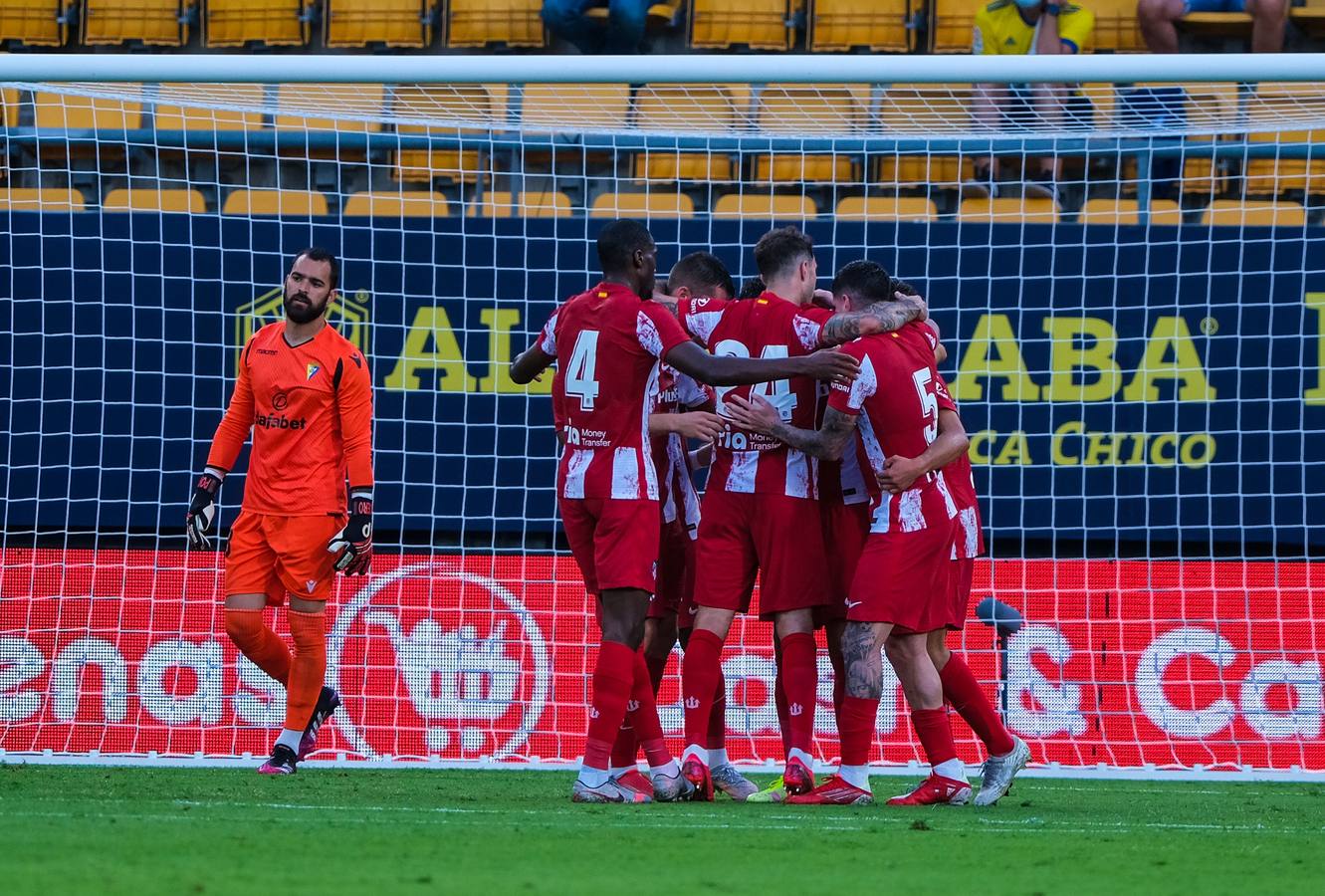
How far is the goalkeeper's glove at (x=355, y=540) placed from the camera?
707 centimetres

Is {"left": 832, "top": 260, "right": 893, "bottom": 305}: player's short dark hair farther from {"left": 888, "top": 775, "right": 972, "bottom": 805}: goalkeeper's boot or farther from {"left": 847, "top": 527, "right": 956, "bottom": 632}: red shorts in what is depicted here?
{"left": 888, "top": 775, "right": 972, "bottom": 805}: goalkeeper's boot

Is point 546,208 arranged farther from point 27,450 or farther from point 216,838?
point 216,838

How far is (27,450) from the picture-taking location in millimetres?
9703

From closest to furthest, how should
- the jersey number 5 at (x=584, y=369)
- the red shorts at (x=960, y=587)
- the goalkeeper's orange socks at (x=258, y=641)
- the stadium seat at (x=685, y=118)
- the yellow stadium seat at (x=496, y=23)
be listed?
1. the jersey number 5 at (x=584, y=369)
2. the red shorts at (x=960, y=587)
3. the goalkeeper's orange socks at (x=258, y=641)
4. the stadium seat at (x=685, y=118)
5. the yellow stadium seat at (x=496, y=23)

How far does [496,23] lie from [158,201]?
353 centimetres

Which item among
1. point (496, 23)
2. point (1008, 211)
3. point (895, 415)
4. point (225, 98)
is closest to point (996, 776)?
point (895, 415)

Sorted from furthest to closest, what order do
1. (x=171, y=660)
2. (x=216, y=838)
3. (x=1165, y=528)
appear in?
(x=1165, y=528)
(x=171, y=660)
(x=216, y=838)

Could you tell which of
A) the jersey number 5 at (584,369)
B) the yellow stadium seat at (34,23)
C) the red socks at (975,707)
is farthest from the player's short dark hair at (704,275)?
the yellow stadium seat at (34,23)

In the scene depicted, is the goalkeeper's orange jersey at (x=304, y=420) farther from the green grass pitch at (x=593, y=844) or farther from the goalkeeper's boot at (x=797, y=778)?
the goalkeeper's boot at (x=797, y=778)

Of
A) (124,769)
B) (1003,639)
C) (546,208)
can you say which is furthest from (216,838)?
(546,208)

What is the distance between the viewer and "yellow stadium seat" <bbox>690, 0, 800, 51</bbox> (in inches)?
498

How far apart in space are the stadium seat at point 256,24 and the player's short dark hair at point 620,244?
731 cm

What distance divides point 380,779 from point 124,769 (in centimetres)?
121

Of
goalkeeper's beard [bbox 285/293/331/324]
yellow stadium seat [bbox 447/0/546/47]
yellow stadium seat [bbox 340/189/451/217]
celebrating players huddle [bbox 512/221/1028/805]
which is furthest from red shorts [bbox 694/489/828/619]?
yellow stadium seat [bbox 447/0/546/47]
